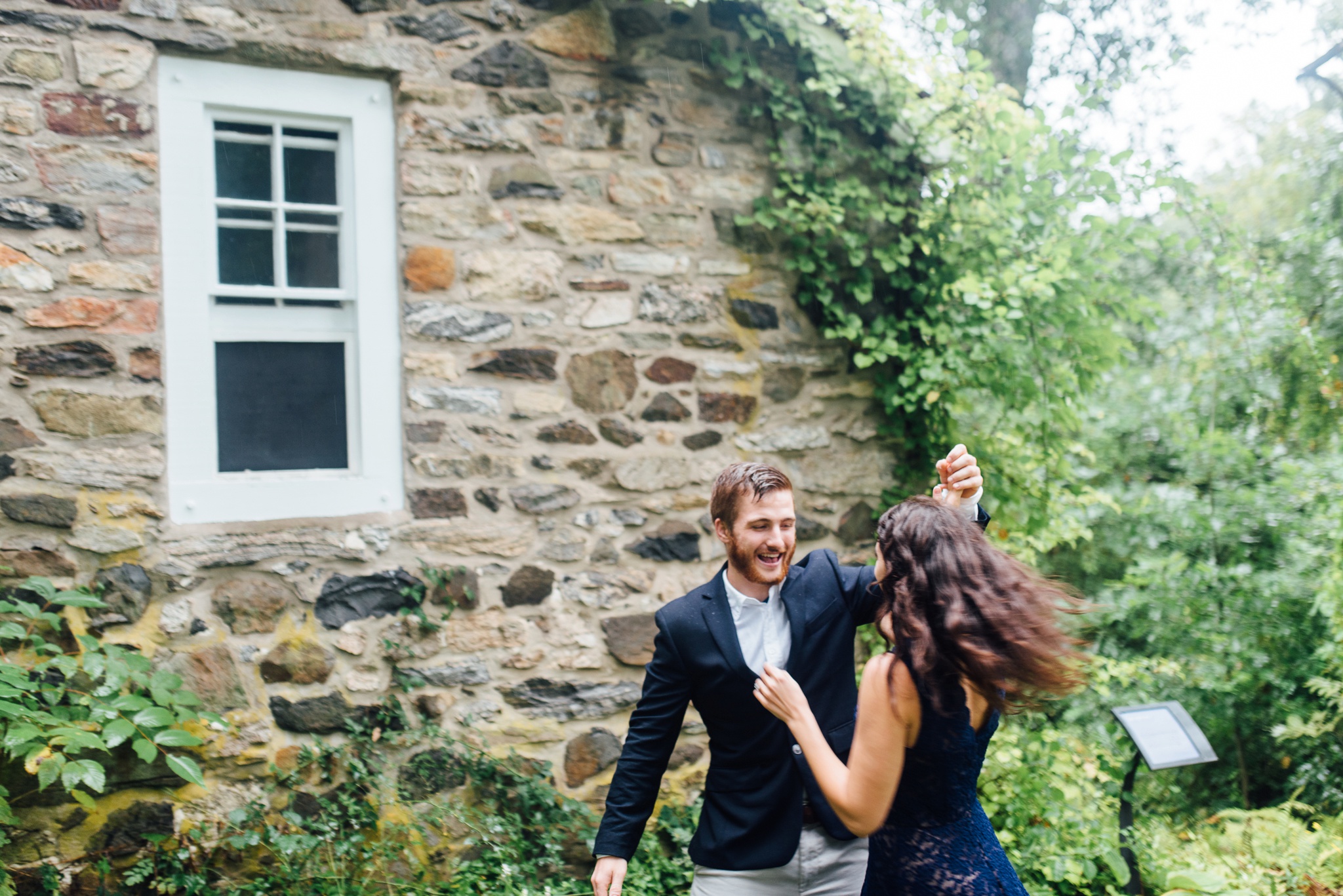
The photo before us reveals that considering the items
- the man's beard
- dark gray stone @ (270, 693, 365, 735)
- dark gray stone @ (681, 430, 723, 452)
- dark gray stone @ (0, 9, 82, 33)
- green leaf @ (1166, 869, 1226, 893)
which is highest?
dark gray stone @ (0, 9, 82, 33)

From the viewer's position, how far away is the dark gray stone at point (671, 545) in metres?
3.67

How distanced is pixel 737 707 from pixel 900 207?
8.80ft

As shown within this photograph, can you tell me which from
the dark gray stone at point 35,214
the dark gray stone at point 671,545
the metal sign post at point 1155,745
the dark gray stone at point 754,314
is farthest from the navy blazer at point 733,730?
the dark gray stone at point 35,214

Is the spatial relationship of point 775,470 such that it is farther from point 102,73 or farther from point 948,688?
point 102,73

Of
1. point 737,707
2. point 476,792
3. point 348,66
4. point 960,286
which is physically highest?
point 348,66

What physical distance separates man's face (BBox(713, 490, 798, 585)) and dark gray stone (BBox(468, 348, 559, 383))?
1480mm

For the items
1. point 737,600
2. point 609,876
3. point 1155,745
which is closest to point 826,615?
point 737,600

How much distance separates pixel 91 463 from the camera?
2955mm

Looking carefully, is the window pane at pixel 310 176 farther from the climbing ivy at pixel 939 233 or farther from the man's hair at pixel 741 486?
the man's hair at pixel 741 486

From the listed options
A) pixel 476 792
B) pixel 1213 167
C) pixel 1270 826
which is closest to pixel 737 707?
pixel 476 792

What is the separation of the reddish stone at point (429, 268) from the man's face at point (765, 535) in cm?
172

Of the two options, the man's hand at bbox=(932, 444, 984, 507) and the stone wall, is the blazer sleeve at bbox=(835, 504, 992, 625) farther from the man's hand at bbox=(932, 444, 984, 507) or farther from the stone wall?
the stone wall

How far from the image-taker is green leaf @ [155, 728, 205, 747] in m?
2.79

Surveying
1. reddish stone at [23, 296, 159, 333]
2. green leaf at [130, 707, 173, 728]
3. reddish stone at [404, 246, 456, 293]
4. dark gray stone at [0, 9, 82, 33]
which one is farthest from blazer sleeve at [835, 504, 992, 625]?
dark gray stone at [0, 9, 82, 33]
